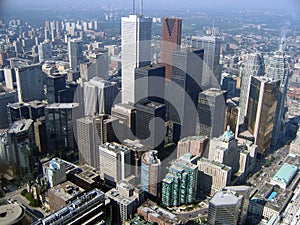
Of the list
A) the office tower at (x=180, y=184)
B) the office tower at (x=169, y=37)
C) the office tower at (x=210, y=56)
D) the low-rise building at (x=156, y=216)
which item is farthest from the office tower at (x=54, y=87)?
the low-rise building at (x=156, y=216)

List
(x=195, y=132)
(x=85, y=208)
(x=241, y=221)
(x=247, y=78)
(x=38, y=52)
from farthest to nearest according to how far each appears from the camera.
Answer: (x=38, y=52) < (x=247, y=78) < (x=195, y=132) < (x=241, y=221) < (x=85, y=208)

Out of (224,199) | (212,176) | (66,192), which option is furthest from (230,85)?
(66,192)

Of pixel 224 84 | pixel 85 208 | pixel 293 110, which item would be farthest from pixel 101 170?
pixel 293 110

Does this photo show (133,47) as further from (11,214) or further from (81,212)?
(11,214)

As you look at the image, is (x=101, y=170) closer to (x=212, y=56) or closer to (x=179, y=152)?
(x=179, y=152)

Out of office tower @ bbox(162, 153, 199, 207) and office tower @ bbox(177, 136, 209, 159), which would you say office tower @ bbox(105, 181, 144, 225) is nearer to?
office tower @ bbox(162, 153, 199, 207)

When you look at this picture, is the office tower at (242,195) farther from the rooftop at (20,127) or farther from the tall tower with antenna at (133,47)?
the rooftop at (20,127)

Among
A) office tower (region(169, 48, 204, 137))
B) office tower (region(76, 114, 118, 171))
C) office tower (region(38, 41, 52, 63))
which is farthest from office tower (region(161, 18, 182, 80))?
office tower (region(38, 41, 52, 63))
